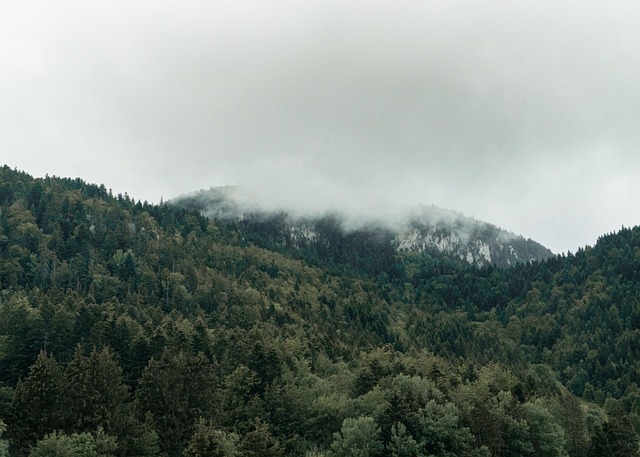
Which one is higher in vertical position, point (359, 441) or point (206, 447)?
point (206, 447)

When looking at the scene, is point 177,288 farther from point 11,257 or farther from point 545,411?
point 545,411

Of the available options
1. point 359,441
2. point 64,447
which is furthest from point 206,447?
point 359,441

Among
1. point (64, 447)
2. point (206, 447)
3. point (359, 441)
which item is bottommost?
point (359, 441)

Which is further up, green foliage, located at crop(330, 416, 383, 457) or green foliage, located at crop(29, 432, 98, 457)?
green foliage, located at crop(29, 432, 98, 457)

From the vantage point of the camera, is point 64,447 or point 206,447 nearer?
point 64,447

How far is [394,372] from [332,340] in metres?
50.4

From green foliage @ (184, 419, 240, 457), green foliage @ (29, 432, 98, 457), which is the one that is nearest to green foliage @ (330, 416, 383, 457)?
green foliage @ (184, 419, 240, 457)

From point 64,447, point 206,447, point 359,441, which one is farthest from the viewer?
point 359,441

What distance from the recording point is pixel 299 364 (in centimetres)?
11275

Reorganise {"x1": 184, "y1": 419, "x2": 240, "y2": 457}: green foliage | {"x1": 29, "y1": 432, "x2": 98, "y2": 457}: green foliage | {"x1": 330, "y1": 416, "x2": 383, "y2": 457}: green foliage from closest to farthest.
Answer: {"x1": 29, "y1": 432, "x2": 98, "y2": 457}: green foliage
{"x1": 184, "y1": 419, "x2": 240, "y2": 457}: green foliage
{"x1": 330, "y1": 416, "x2": 383, "y2": 457}: green foliage

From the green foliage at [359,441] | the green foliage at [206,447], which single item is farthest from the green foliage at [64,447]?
the green foliage at [359,441]

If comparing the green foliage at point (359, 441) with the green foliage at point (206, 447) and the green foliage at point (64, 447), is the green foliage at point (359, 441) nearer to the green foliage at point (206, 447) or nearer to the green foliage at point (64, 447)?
the green foliage at point (206, 447)

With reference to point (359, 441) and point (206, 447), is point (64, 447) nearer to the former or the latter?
point (206, 447)

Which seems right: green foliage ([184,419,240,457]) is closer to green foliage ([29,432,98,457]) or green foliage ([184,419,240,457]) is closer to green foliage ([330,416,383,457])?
green foliage ([29,432,98,457])
